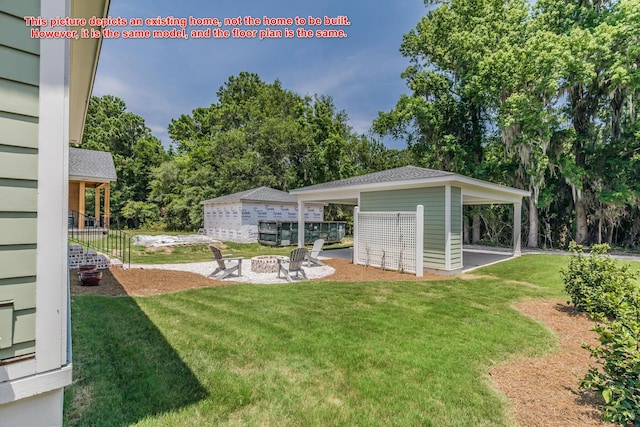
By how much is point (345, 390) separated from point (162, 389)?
1.74 metres

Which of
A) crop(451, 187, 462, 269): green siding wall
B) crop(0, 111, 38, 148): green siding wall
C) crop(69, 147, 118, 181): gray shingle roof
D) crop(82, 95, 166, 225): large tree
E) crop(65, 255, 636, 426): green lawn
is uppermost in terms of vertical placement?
crop(82, 95, 166, 225): large tree

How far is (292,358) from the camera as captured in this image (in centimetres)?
346

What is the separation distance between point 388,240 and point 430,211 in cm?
163

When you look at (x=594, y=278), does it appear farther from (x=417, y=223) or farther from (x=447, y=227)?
(x=417, y=223)

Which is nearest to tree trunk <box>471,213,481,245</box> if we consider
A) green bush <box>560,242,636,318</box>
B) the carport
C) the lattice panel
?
the carport

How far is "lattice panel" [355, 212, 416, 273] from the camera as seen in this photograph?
9.09 meters

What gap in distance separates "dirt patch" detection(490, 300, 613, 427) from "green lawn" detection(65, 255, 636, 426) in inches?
6.4

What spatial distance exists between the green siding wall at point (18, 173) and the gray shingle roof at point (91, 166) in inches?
731

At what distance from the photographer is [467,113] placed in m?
19.8

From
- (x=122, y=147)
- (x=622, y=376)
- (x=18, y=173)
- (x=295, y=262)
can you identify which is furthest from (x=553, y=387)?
(x=122, y=147)

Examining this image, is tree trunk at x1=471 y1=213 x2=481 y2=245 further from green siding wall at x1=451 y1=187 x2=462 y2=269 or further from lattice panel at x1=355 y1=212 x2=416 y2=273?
lattice panel at x1=355 y1=212 x2=416 y2=273

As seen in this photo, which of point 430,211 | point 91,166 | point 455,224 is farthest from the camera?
point 91,166

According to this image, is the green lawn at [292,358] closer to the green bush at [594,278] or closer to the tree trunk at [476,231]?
the green bush at [594,278]

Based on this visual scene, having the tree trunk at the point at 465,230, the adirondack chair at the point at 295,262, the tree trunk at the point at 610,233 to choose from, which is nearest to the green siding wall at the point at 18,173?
the adirondack chair at the point at 295,262
